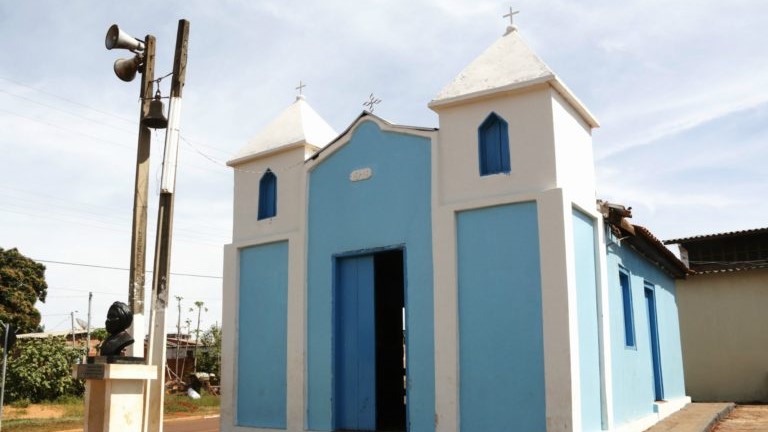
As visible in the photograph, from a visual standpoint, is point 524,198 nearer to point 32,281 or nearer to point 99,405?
point 99,405

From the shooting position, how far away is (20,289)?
29.8 meters

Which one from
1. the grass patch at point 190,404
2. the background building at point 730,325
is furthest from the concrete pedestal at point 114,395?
the background building at point 730,325

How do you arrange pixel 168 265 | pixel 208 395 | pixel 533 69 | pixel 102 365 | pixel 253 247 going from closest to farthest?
pixel 102 365
pixel 168 265
pixel 533 69
pixel 253 247
pixel 208 395

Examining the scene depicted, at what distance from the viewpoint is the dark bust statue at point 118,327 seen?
8094 millimetres

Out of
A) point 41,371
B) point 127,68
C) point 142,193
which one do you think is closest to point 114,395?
point 142,193

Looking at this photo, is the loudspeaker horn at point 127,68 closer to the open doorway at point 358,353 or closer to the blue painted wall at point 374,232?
the blue painted wall at point 374,232

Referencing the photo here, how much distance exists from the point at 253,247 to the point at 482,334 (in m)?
4.75

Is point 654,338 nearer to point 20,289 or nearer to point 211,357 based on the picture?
point 211,357

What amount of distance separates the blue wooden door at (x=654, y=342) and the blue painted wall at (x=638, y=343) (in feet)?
0.87

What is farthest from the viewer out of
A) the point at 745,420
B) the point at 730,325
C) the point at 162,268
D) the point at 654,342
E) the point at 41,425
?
the point at 730,325

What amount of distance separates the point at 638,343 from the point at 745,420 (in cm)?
375

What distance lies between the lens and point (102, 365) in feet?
25.4

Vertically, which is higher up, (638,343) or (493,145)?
(493,145)

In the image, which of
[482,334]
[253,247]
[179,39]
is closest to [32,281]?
[253,247]
